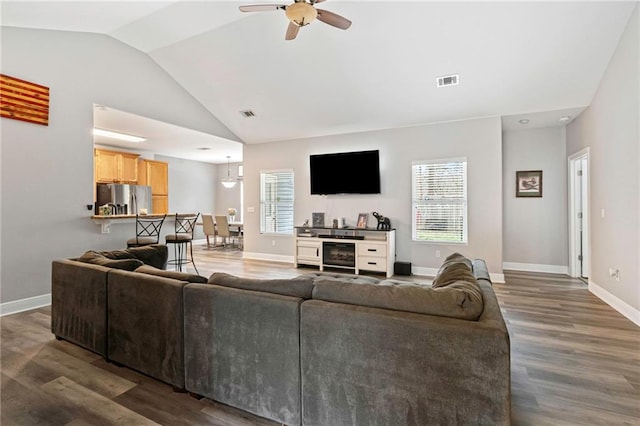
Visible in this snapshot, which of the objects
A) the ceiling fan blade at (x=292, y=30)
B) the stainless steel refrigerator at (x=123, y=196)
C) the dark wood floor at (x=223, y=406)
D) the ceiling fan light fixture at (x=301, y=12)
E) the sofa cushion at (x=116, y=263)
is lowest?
the dark wood floor at (x=223, y=406)

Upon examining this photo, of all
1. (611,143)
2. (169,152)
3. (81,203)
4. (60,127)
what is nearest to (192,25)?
(60,127)

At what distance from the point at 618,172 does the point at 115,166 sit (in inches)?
361

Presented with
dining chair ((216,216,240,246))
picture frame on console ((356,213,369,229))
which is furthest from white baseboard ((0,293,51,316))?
dining chair ((216,216,240,246))

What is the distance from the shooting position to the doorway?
5.32m

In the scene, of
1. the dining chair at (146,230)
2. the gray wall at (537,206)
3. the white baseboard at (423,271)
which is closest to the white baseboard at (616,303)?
the gray wall at (537,206)

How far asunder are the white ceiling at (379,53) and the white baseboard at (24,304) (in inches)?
116

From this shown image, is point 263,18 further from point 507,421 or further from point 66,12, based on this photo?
→ point 507,421

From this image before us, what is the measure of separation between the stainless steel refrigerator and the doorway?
8277mm

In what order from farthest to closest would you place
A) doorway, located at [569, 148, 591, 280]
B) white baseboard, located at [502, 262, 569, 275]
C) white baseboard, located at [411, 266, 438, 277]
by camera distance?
white baseboard, located at [502, 262, 569, 275], white baseboard, located at [411, 266, 438, 277], doorway, located at [569, 148, 591, 280]

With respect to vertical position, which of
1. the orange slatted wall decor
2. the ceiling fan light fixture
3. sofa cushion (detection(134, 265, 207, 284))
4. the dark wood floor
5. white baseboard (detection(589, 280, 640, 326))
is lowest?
the dark wood floor

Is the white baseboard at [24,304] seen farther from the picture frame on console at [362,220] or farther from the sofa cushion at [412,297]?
the picture frame on console at [362,220]

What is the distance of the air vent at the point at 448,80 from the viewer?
178 inches

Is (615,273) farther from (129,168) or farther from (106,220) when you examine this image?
(129,168)

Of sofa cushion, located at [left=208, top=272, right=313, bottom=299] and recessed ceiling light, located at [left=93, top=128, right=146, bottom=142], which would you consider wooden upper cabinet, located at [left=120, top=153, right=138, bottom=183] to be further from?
sofa cushion, located at [left=208, top=272, right=313, bottom=299]
